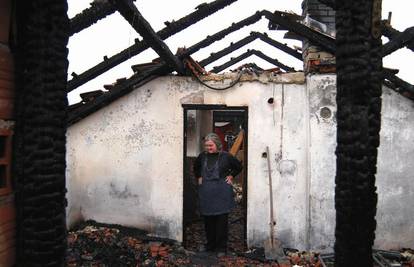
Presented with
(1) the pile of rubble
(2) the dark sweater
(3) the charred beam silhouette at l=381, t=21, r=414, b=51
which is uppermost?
(3) the charred beam silhouette at l=381, t=21, r=414, b=51

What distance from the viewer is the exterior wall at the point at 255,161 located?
5.99 metres

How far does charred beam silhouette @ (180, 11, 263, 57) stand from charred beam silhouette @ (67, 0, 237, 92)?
101 cm

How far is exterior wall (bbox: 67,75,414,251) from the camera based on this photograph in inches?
236

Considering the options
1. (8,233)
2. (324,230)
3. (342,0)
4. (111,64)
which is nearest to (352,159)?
(342,0)

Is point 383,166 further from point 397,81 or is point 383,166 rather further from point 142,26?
point 142,26

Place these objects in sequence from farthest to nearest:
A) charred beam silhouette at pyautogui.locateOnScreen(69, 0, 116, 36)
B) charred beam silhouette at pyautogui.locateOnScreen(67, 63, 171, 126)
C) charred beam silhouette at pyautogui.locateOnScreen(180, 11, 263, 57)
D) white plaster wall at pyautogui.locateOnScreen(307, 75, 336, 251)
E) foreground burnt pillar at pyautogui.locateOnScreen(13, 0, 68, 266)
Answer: charred beam silhouette at pyautogui.locateOnScreen(67, 63, 171, 126) < white plaster wall at pyautogui.locateOnScreen(307, 75, 336, 251) < charred beam silhouette at pyautogui.locateOnScreen(180, 11, 263, 57) < charred beam silhouette at pyautogui.locateOnScreen(69, 0, 116, 36) < foreground burnt pillar at pyautogui.locateOnScreen(13, 0, 68, 266)

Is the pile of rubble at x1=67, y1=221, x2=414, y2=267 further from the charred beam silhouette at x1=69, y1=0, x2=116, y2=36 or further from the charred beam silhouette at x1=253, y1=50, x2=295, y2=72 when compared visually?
the charred beam silhouette at x1=253, y1=50, x2=295, y2=72

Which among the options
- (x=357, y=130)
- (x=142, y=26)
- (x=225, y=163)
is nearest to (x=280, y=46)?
(x=225, y=163)

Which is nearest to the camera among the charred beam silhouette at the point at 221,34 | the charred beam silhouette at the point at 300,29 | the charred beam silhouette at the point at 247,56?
the charred beam silhouette at the point at 300,29

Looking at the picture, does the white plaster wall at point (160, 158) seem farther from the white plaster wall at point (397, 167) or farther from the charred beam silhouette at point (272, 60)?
the charred beam silhouette at point (272, 60)

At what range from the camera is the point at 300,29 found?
548 cm


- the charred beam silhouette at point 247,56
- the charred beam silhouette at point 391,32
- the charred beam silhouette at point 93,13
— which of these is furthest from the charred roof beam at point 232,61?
the charred beam silhouette at point 93,13

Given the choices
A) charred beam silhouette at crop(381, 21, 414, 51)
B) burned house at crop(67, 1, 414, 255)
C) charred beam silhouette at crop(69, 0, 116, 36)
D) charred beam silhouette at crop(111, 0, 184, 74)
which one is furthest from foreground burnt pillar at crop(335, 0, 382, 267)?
burned house at crop(67, 1, 414, 255)

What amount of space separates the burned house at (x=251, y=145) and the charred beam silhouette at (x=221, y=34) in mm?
17
